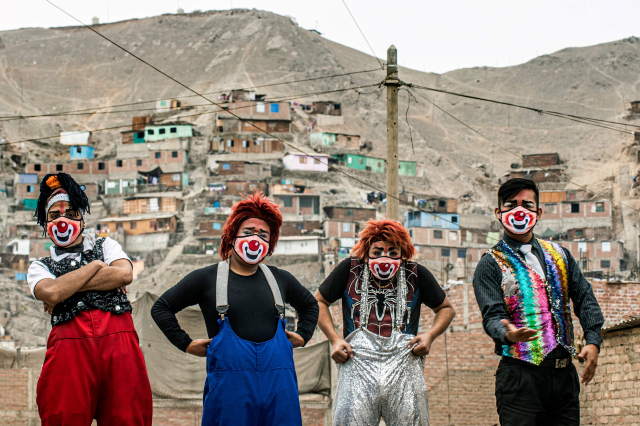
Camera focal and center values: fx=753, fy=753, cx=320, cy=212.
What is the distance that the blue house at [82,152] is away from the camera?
8656 cm

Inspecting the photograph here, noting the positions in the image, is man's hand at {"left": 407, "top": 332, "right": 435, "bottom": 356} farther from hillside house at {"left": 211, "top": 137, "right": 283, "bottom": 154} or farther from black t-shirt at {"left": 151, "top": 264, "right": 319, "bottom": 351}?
hillside house at {"left": 211, "top": 137, "right": 283, "bottom": 154}

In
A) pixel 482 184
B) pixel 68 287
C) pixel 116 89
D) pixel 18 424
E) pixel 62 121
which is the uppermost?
pixel 116 89

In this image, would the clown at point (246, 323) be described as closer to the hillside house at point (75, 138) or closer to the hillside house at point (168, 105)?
the hillside house at point (75, 138)

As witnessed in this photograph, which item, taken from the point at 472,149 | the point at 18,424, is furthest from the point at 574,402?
the point at 472,149

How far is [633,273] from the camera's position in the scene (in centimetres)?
5428

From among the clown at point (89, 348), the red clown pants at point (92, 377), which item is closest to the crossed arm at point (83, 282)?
the clown at point (89, 348)

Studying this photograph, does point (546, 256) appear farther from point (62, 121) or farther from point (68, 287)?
point (62, 121)

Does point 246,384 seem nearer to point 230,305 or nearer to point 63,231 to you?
point 230,305

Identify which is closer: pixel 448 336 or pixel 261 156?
pixel 448 336

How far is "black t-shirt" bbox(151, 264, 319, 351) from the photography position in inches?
187

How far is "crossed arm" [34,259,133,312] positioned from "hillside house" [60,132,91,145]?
298 ft

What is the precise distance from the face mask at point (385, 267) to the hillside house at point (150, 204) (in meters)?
67.7

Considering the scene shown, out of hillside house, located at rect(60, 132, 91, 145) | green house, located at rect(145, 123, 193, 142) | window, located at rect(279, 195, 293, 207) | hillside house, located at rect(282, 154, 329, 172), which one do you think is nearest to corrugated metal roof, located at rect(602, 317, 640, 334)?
window, located at rect(279, 195, 293, 207)

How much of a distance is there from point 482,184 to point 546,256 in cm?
9033
